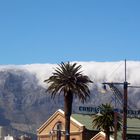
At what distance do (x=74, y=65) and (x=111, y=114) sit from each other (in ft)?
52.3

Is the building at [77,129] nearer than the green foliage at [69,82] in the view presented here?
No

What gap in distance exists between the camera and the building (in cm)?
16146

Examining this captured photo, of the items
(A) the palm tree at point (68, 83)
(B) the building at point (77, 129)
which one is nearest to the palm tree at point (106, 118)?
(A) the palm tree at point (68, 83)

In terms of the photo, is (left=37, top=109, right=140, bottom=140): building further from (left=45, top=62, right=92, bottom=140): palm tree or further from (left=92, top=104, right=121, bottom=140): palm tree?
(left=45, top=62, right=92, bottom=140): palm tree

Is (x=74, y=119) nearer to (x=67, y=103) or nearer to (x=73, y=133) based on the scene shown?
(x=73, y=133)

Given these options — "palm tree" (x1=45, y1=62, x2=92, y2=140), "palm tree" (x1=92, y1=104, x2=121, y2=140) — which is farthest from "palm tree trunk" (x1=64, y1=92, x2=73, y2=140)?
"palm tree" (x1=92, y1=104, x2=121, y2=140)

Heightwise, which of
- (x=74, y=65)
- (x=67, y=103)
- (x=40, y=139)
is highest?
(x=74, y=65)

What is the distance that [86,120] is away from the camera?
17462 cm

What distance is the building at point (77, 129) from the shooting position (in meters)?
161

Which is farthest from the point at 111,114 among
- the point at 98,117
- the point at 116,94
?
the point at 116,94

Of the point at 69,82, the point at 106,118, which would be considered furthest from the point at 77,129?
the point at 69,82

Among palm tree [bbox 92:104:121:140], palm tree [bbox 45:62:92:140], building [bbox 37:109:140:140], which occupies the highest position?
palm tree [bbox 45:62:92:140]

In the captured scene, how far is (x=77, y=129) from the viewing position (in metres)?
168

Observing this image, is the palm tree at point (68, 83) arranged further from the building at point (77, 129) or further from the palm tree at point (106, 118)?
the building at point (77, 129)
